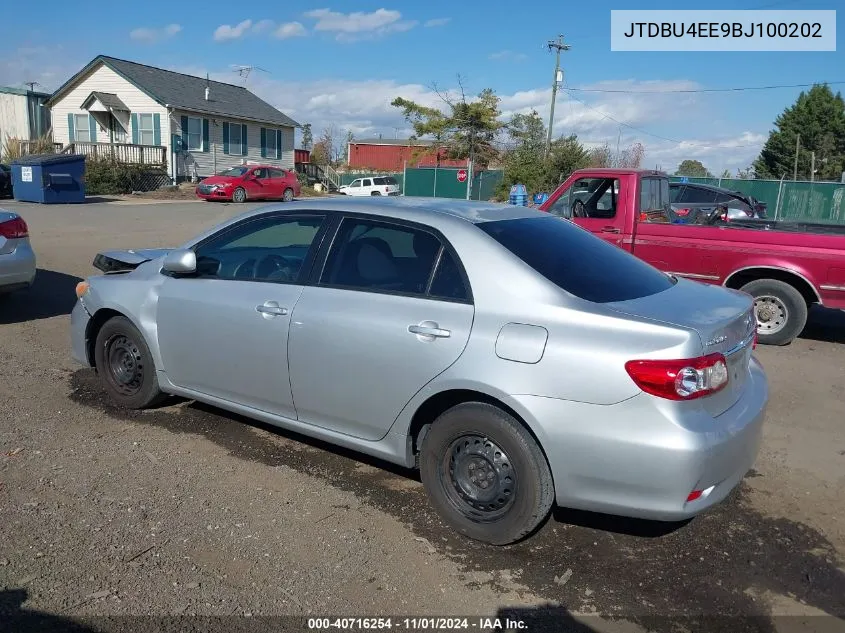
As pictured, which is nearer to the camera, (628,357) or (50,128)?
(628,357)

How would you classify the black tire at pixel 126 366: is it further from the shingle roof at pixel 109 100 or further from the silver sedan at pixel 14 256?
the shingle roof at pixel 109 100

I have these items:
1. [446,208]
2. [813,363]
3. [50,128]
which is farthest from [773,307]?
[50,128]

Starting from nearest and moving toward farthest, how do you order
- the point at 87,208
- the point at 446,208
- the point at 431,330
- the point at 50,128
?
the point at 431,330 → the point at 446,208 → the point at 87,208 → the point at 50,128

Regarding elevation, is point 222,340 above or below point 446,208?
below

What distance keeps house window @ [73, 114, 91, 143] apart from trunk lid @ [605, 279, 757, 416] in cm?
3919

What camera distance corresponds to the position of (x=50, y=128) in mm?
39250

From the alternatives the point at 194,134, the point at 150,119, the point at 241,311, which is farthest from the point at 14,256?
the point at 194,134

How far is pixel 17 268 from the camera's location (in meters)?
7.61

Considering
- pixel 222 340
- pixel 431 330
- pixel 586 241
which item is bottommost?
pixel 222 340

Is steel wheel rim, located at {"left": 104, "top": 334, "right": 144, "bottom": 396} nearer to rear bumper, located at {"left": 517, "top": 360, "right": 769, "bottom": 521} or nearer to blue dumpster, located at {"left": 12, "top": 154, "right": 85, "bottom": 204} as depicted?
rear bumper, located at {"left": 517, "top": 360, "right": 769, "bottom": 521}

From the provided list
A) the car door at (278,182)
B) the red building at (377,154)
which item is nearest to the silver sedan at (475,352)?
the car door at (278,182)

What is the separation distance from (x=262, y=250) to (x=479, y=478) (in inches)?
87.1

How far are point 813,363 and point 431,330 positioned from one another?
5.46m

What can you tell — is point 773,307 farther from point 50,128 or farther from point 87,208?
point 50,128
